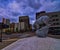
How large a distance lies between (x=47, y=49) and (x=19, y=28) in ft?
155

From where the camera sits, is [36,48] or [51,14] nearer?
[36,48]

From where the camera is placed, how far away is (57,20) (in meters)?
49.3

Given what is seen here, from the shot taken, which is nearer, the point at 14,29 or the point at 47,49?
the point at 47,49

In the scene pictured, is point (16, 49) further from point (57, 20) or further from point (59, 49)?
point (57, 20)

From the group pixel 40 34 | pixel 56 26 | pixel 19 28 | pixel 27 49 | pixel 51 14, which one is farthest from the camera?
pixel 19 28

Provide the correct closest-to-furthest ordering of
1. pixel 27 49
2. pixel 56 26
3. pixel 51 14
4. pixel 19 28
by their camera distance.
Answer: pixel 27 49, pixel 56 26, pixel 51 14, pixel 19 28

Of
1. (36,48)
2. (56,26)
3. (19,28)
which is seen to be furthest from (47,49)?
(19,28)

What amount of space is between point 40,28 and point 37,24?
0.67 metres

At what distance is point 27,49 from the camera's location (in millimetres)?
9305

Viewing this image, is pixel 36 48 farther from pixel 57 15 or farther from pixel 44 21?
pixel 57 15

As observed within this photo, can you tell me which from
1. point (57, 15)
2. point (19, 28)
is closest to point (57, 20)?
point (57, 15)

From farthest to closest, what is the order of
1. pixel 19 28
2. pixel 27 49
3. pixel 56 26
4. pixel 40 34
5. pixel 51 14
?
1. pixel 19 28
2. pixel 51 14
3. pixel 56 26
4. pixel 40 34
5. pixel 27 49

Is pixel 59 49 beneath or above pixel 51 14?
beneath

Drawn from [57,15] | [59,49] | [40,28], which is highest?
[57,15]
